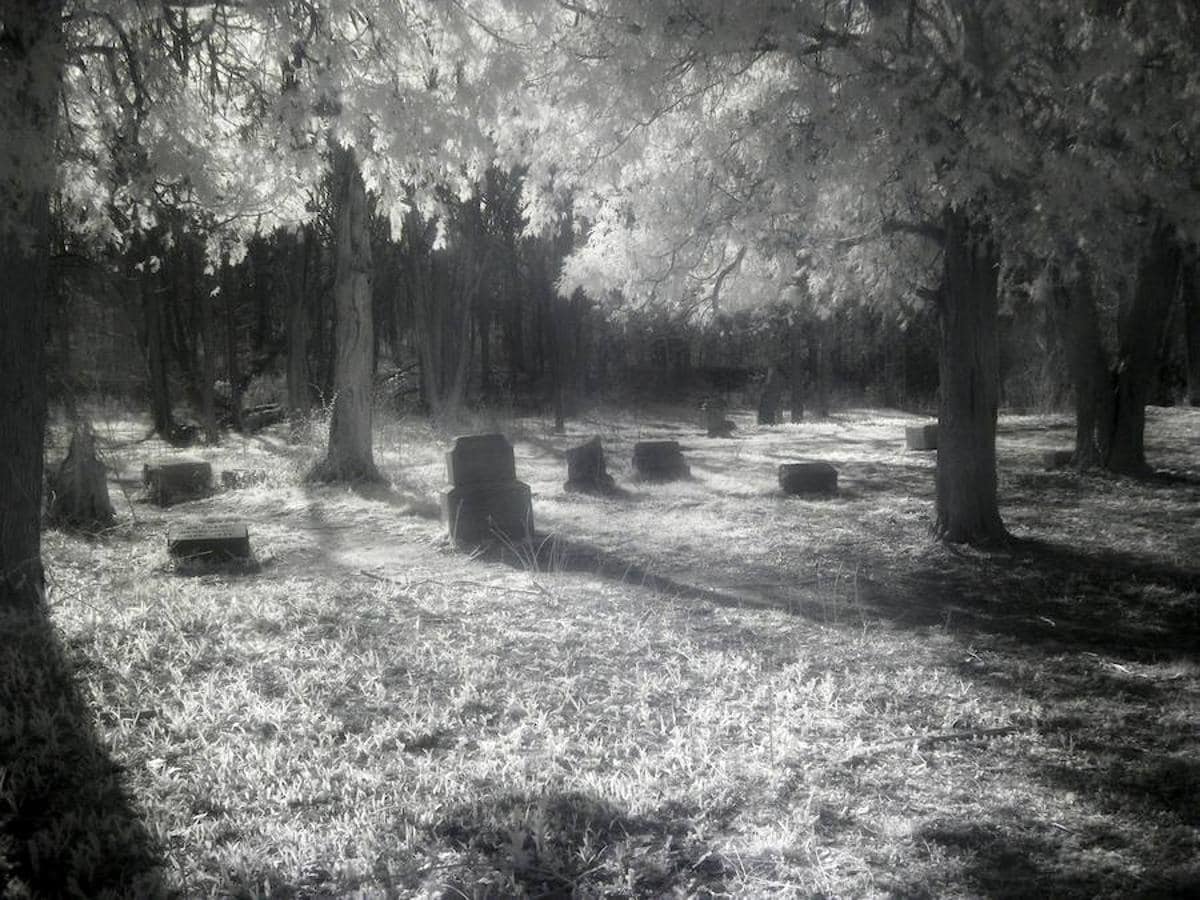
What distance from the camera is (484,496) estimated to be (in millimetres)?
9461

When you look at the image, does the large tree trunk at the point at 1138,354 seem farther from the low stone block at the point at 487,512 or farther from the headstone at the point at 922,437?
the low stone block at the point at 487,512

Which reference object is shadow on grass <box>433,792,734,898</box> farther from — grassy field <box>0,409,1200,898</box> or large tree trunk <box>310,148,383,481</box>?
large tree trunk <box>310,148,383,481</box>

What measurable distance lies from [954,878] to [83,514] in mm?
10337

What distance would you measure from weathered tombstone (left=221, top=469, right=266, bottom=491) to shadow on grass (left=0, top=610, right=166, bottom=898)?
9682 millimetres

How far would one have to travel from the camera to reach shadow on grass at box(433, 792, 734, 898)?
313cm

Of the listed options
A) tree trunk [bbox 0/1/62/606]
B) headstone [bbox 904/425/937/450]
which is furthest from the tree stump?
headstone [bbox 904/425/937/450]

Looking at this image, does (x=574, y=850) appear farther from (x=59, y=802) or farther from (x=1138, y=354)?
(x=1138, y=354)

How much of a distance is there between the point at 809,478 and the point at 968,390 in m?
3.41

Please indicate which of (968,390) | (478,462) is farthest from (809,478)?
(478,462)

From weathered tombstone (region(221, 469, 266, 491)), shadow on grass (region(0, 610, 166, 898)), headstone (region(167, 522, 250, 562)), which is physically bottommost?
shadow on grass (region(0, 610, 166, 898))

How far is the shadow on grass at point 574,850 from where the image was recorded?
3127 mm

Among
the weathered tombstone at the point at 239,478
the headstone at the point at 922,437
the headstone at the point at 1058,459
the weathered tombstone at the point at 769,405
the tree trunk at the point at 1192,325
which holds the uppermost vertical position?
the tree trunk at the point at 1192,325

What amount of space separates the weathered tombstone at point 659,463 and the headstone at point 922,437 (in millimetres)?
4655

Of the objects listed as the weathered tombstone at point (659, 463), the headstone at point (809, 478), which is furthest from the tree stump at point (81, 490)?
the headstone at point (809, 478)
